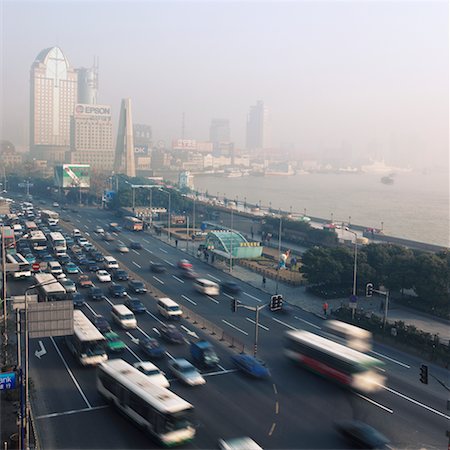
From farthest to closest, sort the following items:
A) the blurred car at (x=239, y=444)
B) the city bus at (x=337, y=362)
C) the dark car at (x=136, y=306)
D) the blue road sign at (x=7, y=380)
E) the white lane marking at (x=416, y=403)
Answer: the dark car at (x=136, y=306) → the city bus at (x=337, y=362) → the white lane marking at (x=416, y=403) → the blue road sign at (x=7, y=380) → the blurred car at (x=239, y=444)

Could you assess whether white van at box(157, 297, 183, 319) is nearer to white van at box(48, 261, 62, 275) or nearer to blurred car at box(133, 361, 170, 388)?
blurred car at box(133, 361, 170, 388)

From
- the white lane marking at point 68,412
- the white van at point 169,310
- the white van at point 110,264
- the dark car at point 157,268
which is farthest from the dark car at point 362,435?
the white van at point 110,264

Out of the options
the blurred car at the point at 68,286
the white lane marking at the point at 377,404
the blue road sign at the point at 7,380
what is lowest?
the white lane marking at the point at 377,404

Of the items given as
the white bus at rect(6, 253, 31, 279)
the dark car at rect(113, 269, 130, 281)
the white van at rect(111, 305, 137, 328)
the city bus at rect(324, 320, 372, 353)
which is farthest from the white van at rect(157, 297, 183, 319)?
the white bus at rect(6, 253, 31, 279)

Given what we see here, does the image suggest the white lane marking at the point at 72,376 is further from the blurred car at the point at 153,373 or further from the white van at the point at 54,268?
the white van at the point at 54,268

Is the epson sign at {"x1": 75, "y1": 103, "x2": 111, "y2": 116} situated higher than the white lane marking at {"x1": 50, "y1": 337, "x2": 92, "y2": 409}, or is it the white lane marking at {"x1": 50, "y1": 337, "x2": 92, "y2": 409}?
the epson sign at {"x1": 75, "y1": 103, "x2": 111, "y2": 116}
